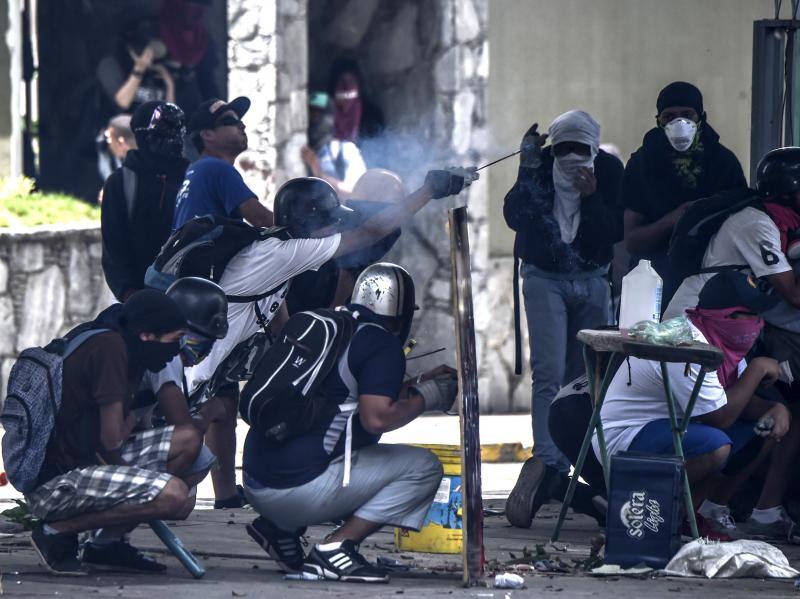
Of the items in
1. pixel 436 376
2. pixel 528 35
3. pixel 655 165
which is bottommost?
pixel 436 376

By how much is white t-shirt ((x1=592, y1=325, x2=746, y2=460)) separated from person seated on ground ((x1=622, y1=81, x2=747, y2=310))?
1104 millimetres

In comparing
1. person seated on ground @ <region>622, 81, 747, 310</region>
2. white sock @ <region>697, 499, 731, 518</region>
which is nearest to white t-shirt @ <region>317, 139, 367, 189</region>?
Result: person seated on ground @ <region>622, 81, 747, 310</region>

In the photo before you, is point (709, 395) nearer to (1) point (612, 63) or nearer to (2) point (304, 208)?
(2) point (304, 208)

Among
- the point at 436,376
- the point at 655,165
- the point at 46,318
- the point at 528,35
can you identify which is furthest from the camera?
the point at 528,35

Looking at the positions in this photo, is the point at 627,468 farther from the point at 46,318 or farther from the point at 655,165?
the point at 46,318

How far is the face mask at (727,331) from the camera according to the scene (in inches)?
308

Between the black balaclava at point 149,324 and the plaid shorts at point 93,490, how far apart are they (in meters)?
0.41

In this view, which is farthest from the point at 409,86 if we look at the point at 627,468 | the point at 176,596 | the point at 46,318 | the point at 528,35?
the point at 176,596

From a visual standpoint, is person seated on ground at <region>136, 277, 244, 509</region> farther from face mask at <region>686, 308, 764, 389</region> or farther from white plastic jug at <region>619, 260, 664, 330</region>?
face mask at <region>686, 308, 764, 389</region>

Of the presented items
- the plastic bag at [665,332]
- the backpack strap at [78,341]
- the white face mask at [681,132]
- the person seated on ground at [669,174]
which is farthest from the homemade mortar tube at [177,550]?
the white face mask at [681,132]

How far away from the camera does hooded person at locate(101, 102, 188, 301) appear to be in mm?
9031

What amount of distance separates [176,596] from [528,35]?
23.7ft

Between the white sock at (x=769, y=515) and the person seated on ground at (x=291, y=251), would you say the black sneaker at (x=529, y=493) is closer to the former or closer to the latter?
the white sock at (x=769, y=515)

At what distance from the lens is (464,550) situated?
696cm
